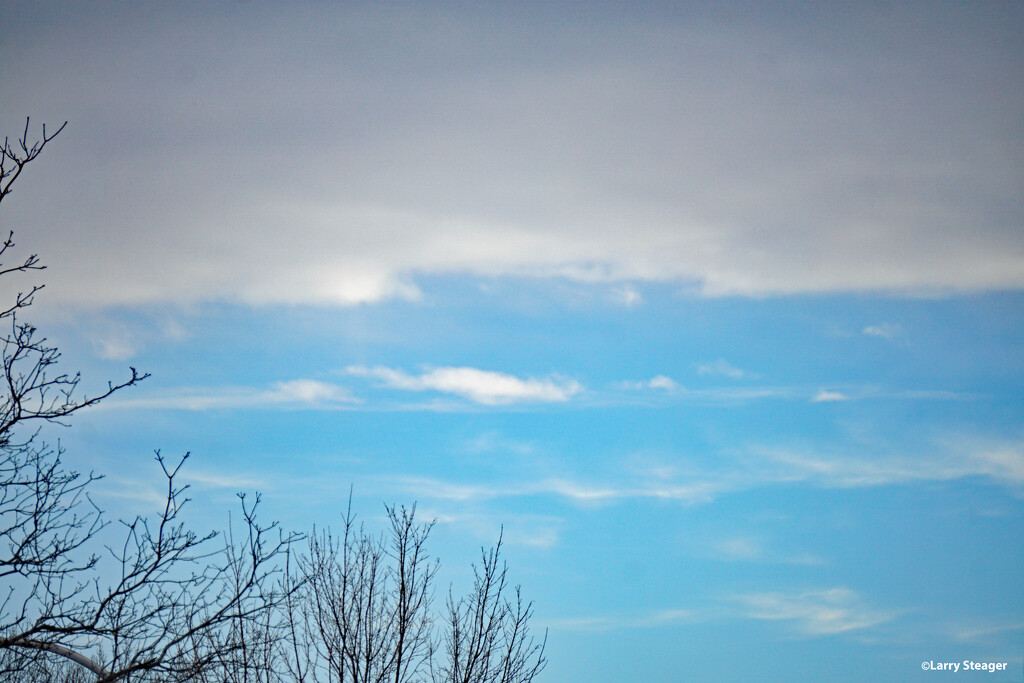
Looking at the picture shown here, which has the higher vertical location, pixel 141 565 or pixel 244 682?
pixel 141 565

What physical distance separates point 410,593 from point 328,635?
137cm

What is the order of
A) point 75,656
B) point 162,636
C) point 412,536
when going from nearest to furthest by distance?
point 162,636
point 75,656
point 412,536

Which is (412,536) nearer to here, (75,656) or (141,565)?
(75,656)

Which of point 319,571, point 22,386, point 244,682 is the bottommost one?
point 244,682

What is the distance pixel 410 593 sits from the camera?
43.0ft

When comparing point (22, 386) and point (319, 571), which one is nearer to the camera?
point (22, 386)

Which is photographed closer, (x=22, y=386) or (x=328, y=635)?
(x=22, y=386)

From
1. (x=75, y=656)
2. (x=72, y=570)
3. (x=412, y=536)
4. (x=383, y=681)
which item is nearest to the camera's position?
(x=72, y=570)

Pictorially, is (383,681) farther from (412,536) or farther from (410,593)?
(412,536)

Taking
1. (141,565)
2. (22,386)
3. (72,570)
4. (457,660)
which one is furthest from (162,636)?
(457,660)

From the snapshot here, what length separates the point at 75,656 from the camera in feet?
36.4

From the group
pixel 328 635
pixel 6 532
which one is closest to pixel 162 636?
pixel 6 532

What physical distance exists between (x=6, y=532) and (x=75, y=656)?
3.69m

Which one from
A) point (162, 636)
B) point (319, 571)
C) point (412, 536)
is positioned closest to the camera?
point (162, 636)
